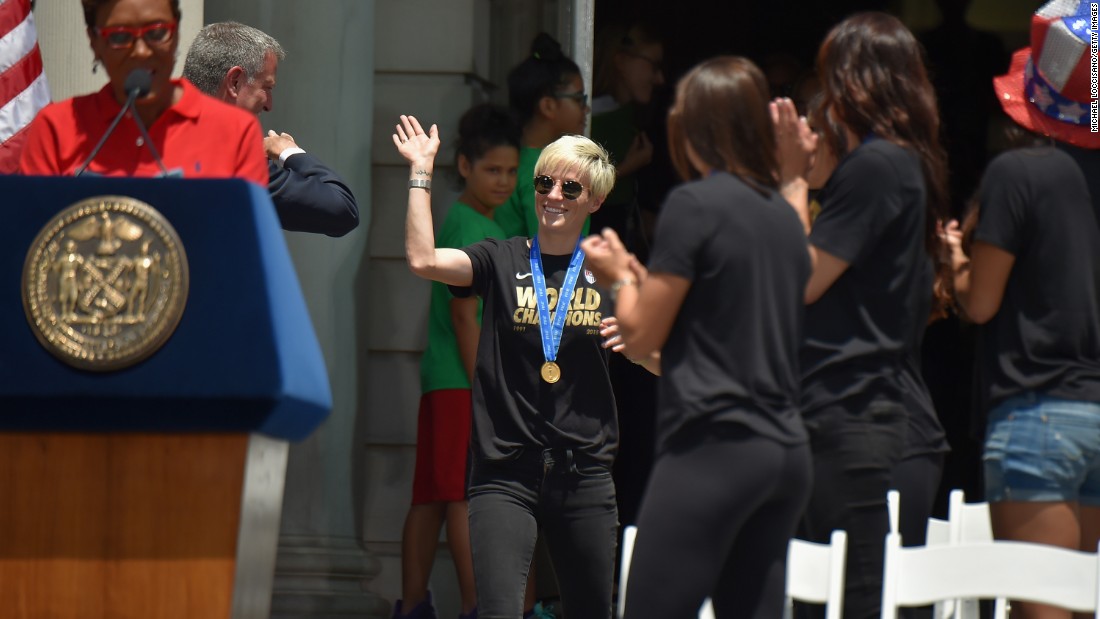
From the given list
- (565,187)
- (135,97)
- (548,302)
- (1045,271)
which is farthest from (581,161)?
(135,97)

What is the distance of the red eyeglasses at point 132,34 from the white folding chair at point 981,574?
192 centimetres

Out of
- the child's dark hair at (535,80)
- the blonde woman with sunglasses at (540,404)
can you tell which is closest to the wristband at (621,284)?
the blonde woman with sunglasses at (540,404)

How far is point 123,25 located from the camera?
10.9 ft

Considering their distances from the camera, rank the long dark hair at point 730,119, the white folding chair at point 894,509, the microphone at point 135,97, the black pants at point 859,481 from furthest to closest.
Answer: the white folding chair at point 894,509 < the black pants at point 859,481 < the long dark hair at point 730,119 < the microphone at point 135,97

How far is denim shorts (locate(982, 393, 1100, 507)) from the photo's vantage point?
4.09 metres

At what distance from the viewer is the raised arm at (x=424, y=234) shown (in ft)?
15.8

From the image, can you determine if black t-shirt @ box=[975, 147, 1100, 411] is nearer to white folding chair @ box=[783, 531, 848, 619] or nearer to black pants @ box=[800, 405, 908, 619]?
black pants @ box=[800, 405, 908, 619]

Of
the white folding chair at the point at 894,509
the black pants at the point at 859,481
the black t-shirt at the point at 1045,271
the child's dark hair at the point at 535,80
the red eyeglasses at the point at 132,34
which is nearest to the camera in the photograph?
the red eyeglasses at the point at 132,34

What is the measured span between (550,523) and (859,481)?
48.0 inches

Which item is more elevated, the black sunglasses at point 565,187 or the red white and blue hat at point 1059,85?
the red white and blue hat at point 1059,85

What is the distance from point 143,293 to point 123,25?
724 millimetres

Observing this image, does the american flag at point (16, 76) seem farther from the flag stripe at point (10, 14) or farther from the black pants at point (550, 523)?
the black pants at point (550, 523)

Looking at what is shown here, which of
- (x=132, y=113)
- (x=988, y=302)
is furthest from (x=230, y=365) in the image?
(x=988, y=302)

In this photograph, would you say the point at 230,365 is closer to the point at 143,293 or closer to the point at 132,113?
the point at 143,293
